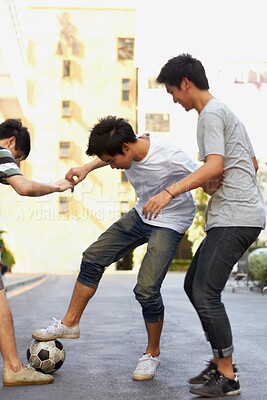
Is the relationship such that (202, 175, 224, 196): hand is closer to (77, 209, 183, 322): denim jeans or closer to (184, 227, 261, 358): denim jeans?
(184, 227, 261, 358): denim jeans

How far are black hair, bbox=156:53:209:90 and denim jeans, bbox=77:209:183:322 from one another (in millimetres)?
1033

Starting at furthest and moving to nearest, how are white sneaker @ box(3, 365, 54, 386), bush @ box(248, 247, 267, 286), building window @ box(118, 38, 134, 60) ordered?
1. building window @ box(118, 38, 134, 60)
2. bush @ box(248, 247, 267, 286)
3. white sneaker @ box(3, 365, 54, 386)

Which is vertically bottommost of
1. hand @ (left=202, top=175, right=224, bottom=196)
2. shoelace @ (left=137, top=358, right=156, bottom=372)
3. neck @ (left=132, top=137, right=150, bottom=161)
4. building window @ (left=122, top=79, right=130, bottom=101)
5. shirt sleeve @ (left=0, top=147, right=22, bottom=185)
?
shoelace @ (left=137, top=358, right=156, bottom=372)

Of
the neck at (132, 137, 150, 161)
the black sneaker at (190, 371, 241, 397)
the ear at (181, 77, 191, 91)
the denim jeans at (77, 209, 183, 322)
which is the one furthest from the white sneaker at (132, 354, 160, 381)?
the ear at (181, 77, 191, 91)

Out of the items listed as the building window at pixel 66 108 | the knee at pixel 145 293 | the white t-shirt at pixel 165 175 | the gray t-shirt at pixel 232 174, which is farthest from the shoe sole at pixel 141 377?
the building window at pixel 66 108

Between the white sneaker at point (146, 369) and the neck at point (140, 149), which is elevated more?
the neck at point (140, 149)

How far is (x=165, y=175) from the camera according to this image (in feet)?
16.9

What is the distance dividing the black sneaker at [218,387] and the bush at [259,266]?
15.1 m

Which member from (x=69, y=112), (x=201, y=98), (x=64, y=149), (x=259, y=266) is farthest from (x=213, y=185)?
(x=69, y=112)

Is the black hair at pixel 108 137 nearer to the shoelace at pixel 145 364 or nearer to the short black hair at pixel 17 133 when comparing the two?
the short black hair at pixel 17 133

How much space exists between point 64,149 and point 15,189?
52.9m

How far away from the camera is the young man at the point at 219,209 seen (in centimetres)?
443

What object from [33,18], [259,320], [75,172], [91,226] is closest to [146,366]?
[75,172]

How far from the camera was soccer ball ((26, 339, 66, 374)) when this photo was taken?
5.25 metres
